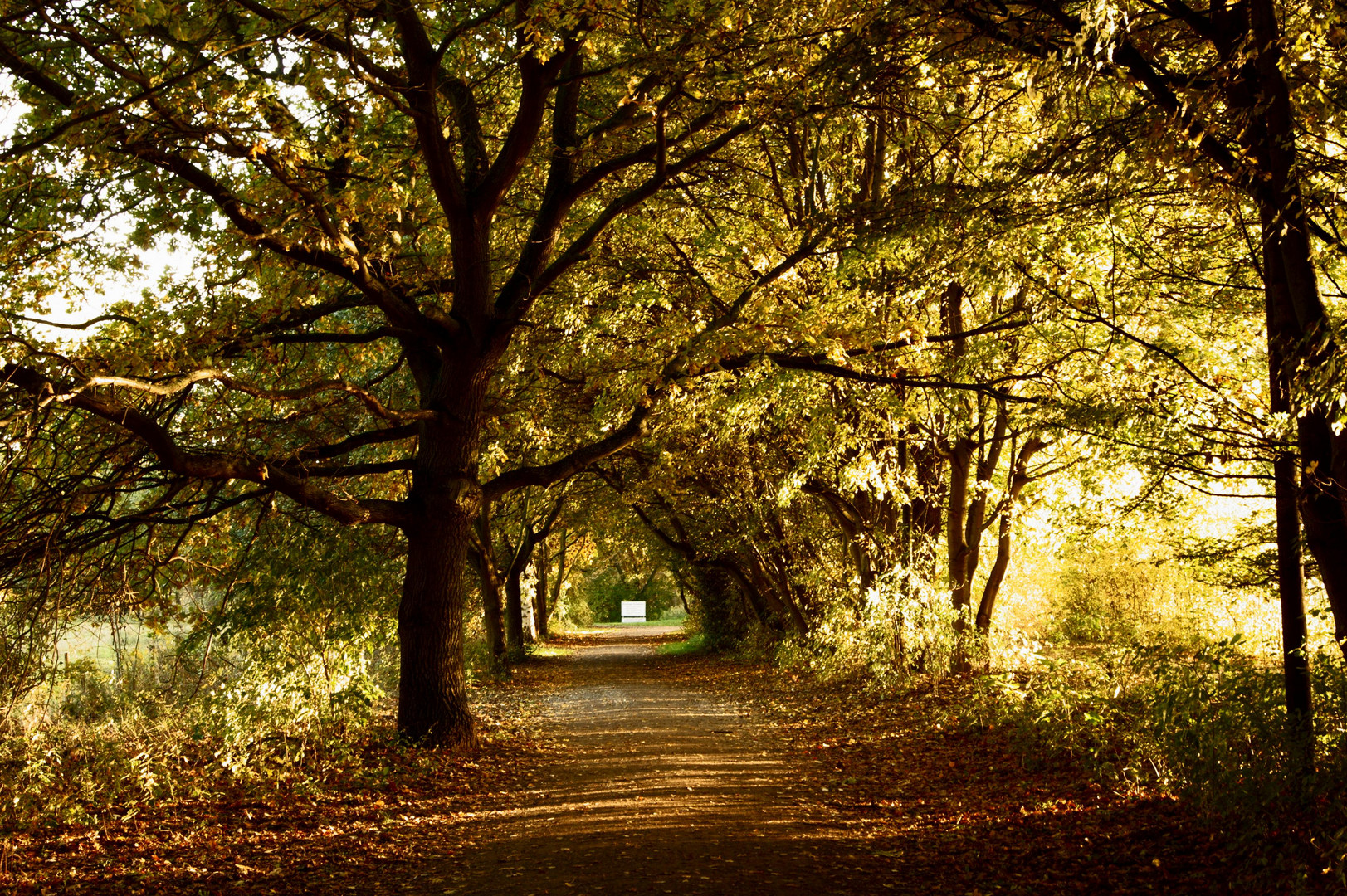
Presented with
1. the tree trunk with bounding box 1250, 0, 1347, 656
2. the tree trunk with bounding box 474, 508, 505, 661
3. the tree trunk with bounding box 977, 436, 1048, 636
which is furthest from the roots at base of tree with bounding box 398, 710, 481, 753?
the tree trunk with bounding box 474, 508, 505, 661

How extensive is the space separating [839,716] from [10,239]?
1165 centimetres

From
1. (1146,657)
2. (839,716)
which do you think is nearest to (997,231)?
(1146,657)

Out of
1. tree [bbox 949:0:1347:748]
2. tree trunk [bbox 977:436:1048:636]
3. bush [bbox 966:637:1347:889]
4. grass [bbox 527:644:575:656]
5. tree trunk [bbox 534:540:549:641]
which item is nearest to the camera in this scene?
tree [bbox 949:0:1347:748]

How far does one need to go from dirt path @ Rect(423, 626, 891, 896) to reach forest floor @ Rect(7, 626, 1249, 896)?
0.03 meters

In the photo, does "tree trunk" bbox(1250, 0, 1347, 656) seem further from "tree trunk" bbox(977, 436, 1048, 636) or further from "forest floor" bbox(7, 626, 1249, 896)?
"tree trunk" bbox(977, 436, 1048, 636)

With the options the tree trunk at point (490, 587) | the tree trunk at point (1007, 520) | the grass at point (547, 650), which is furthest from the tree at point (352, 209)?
the grass at point (547, 650)

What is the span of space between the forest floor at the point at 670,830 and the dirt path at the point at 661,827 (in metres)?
0.03

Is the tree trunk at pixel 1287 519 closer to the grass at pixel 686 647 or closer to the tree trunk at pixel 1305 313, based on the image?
the tree trunk at pixel 1305 313

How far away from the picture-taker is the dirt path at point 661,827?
6.33 meters

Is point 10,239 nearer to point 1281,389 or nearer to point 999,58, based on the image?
point 999,58

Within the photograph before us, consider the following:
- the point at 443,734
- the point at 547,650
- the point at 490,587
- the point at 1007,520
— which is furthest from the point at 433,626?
the point at 547,650

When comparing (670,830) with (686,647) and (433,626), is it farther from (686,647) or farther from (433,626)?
(686,647)

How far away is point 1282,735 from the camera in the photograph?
19.5ft

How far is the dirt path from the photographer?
20.8ft
